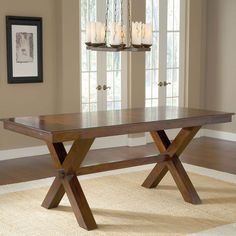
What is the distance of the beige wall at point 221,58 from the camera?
786cm

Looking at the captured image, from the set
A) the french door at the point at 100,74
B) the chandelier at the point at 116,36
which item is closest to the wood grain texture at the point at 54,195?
the chandelier at the point at 116,36

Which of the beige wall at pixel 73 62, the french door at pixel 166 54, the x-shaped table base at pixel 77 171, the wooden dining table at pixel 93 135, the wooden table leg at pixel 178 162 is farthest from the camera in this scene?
the french door at pixel 166 54

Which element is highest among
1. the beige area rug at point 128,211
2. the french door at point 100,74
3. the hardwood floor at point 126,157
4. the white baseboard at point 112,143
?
the french door at point 100,74

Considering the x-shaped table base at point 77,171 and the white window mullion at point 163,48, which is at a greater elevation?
the white window mullion at point 163,48

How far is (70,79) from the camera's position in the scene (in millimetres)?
6895

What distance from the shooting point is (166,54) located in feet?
26.2

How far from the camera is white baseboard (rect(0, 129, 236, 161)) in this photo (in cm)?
663

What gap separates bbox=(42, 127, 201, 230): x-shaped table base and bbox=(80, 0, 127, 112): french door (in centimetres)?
230

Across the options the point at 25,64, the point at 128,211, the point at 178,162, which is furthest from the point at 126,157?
the point at 128,211

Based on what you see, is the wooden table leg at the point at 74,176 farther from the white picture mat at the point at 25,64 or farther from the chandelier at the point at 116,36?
the white picture mat at the point at 25,64

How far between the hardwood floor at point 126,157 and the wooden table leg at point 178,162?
1.22 meters

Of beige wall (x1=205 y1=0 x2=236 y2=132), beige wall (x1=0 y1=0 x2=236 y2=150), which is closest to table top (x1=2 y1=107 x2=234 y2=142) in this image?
beige wall (x1=0 y1=0 x2=236 y2=150)

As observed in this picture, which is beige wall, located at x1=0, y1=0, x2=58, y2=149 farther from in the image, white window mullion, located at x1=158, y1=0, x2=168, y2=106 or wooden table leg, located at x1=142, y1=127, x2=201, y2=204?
wooden table leg, located at x1=142, y1=127, x2=201, y2=204

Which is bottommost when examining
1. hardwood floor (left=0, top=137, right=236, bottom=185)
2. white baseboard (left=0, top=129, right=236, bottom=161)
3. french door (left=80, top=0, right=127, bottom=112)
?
hardwood floor (left=0, top=137, right=236, bottom=185)
